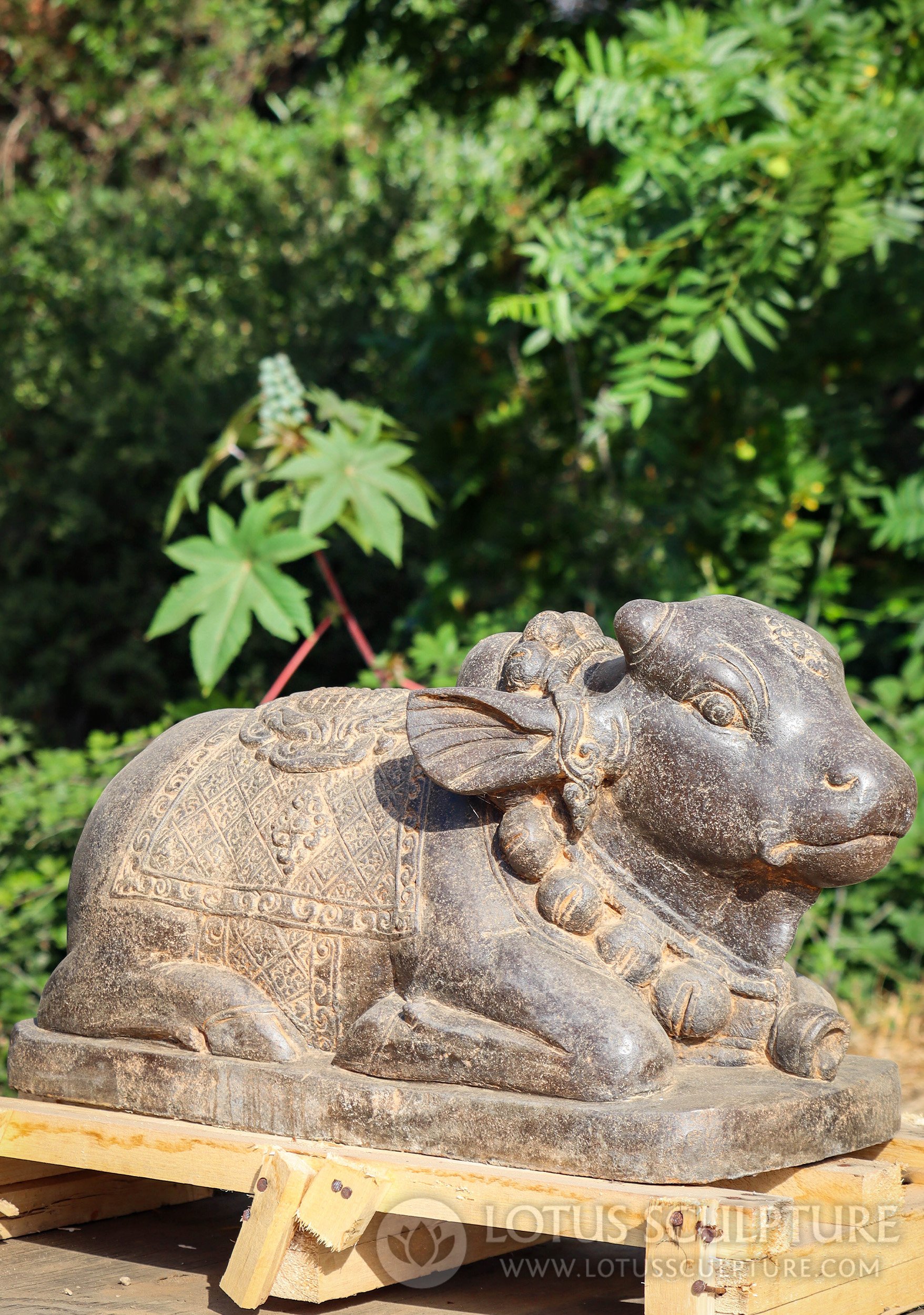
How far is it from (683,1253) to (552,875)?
587 mm

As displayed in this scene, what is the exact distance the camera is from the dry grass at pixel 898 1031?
3.96 metres

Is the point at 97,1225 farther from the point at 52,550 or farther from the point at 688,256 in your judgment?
the point at 52,550

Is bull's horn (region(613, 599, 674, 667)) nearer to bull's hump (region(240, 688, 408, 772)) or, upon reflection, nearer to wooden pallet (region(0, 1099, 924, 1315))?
bull's hump (region(240, 688, 408, 772))

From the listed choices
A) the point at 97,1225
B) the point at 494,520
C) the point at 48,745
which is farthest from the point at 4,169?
the point at 97,1225

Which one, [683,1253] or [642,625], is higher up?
[642,625]

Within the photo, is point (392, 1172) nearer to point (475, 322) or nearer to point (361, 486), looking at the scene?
point (361, 486)

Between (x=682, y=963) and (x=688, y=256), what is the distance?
93.8 inches

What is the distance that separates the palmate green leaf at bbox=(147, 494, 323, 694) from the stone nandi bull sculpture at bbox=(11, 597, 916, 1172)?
89 centimetres

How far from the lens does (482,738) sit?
2.19 meters

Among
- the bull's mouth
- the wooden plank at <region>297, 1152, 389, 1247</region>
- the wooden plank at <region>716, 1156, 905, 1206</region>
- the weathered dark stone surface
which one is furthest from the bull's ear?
the wooden plank at <region>716, 1156, 905, 1206</region>

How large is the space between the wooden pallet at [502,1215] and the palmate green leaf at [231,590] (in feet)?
3.77

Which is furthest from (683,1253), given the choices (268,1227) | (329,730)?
(329,730)

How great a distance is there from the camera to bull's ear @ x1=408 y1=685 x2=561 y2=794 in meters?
2.14

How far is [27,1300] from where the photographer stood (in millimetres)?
2170
